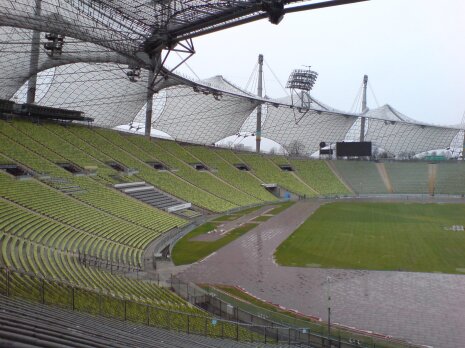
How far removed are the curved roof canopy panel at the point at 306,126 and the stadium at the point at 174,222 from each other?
8.39m

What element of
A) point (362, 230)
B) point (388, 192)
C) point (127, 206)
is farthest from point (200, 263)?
point (388, 192)

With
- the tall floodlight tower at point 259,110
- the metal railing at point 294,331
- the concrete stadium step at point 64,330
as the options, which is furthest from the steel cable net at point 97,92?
the concrete stadium step at point 64,330

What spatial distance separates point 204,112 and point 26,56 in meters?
36.8

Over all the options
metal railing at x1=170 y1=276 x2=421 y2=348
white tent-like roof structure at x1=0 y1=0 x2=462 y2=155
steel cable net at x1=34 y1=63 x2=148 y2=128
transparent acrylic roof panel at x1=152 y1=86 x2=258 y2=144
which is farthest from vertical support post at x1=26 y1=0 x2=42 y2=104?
transparent acrylic roof panel at x1=152 y1=86 x2=258 y2=144

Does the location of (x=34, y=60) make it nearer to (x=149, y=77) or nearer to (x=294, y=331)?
(x=149, y=77)

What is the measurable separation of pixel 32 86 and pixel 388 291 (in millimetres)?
40255

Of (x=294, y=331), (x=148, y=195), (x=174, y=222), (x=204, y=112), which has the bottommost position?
(x=294, y=331)

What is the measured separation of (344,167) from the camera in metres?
83.2

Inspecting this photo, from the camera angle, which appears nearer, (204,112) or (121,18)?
(121,18)

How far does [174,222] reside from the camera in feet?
125

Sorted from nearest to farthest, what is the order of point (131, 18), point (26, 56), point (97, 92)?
point (131, 18), point (26, 56), point (97, 92)

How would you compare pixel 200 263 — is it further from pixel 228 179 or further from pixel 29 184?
pixel 228 179

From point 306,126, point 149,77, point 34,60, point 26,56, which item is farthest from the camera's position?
point 306,126

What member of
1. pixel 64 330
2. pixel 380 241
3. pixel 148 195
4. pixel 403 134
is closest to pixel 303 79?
pixel 403 134
